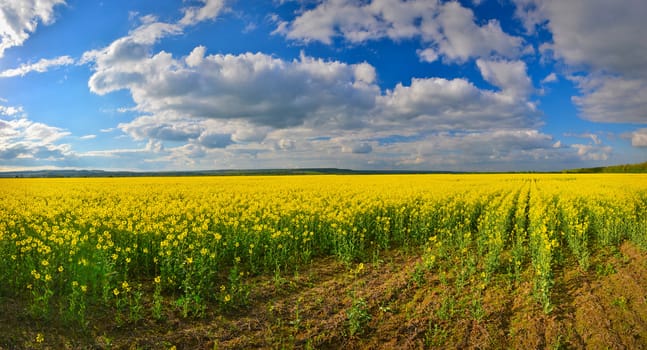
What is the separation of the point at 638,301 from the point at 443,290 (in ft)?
12.8

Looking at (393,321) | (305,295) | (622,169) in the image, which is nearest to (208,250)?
(305,295)

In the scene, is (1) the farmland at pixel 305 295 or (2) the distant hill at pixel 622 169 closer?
(1) the farmland at pixel 305 295

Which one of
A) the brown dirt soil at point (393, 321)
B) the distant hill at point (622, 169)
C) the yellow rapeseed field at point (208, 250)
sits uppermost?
the distant hill at point (622, 169)

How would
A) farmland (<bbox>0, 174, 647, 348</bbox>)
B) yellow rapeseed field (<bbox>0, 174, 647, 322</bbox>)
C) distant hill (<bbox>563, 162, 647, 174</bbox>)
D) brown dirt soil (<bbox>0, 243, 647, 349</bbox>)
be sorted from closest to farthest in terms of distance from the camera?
brown dirt soil (<bbox>0, 243, 647, 349</bbox>), farmland (<bbox>0, 174, 647, 348</bbox>), yellow rapeseed field (<bbox>0, 174, 647, 322</bbox>), distant hill (<bbox>563, 162, 647, 174</bbox>)

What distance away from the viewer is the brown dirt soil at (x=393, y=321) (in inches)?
235

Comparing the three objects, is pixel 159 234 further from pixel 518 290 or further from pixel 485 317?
pixel 518 290

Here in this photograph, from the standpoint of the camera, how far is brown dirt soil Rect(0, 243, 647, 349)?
19.6 ft

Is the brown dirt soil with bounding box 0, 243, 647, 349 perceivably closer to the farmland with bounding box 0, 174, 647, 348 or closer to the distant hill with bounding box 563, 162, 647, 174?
the farmland with bounding box 0, 174, 647, 348

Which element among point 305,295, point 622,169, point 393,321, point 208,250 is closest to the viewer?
point 393,321

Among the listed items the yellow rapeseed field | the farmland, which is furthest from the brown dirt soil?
the yellow rapeseed field

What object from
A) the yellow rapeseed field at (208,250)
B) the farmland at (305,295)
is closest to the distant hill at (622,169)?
the yellow rapeseed field at (208,250)

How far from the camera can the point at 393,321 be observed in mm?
6602

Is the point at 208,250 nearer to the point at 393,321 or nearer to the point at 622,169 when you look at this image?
the point at 393,321

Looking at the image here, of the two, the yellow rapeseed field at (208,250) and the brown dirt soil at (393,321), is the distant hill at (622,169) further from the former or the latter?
the brown dirt soil at (393,321)
